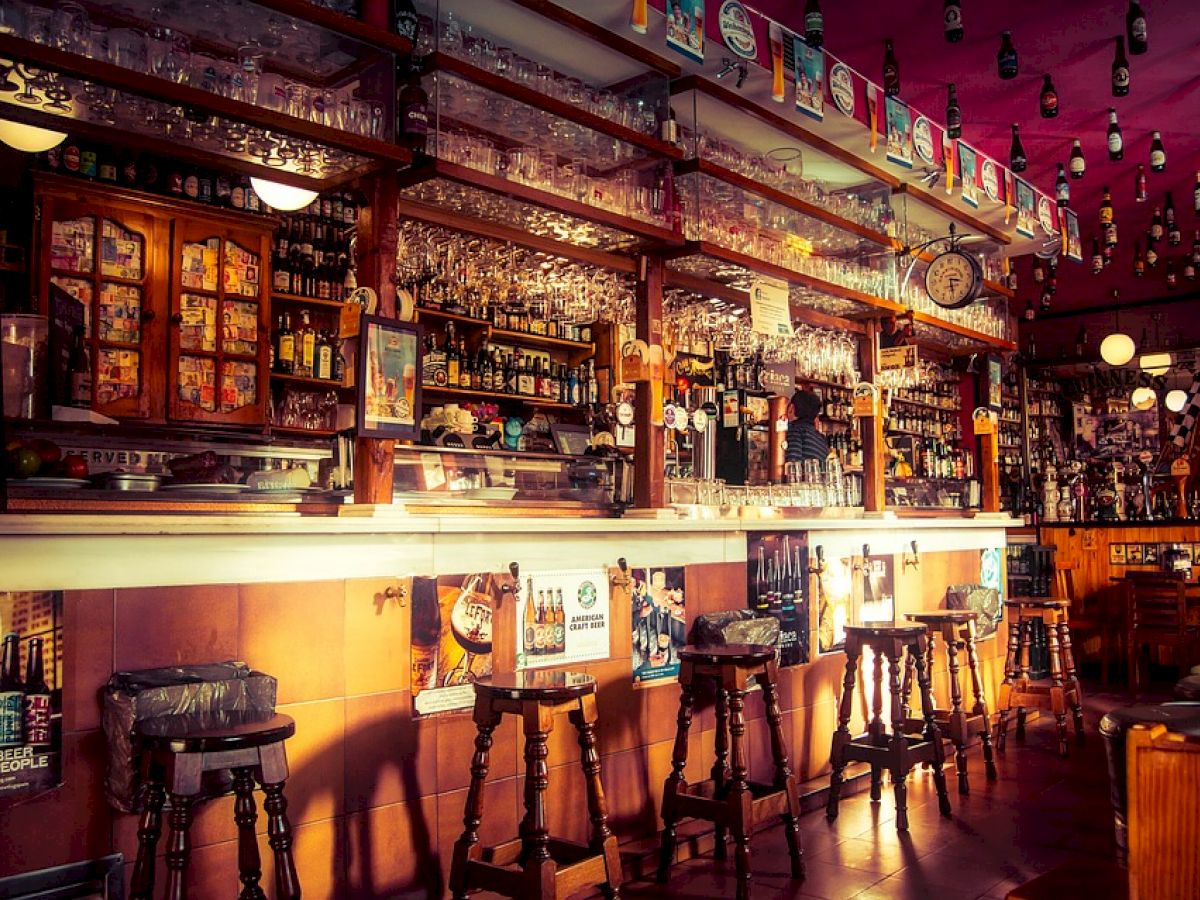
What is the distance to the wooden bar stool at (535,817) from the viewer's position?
2787 millimetres

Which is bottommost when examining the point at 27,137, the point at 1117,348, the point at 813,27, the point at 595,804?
the point at 595,804

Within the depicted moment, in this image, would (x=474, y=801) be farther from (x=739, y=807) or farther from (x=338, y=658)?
(x=739, y=807)

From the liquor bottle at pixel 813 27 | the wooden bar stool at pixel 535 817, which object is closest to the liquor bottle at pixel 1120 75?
the liquor bottle at pixel 813 27

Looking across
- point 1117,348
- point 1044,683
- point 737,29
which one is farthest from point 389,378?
point 1117,348

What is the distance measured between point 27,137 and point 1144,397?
11.9 m

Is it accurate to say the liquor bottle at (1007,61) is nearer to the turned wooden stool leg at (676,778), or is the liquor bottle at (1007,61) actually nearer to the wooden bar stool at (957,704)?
the wooden bar stool at (957,704)

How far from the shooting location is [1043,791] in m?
4.82

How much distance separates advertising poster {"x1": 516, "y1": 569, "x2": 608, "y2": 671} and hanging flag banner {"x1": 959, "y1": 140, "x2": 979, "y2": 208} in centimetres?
418

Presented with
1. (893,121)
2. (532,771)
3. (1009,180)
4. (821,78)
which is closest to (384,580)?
(532,771)

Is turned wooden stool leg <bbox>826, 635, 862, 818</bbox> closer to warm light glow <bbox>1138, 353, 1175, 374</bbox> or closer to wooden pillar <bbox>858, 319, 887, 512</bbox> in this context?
wooden pillar <bbox>858, 319, 887, 512</bbox>

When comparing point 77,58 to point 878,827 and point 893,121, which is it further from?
point 893,121

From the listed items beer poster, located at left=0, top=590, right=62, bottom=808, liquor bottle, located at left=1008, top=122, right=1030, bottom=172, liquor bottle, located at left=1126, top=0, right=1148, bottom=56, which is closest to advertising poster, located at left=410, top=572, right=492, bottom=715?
beer poster, located at left=0, top=590, right=62, bottom=808

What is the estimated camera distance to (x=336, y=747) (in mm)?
2955

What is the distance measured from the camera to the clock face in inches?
234
